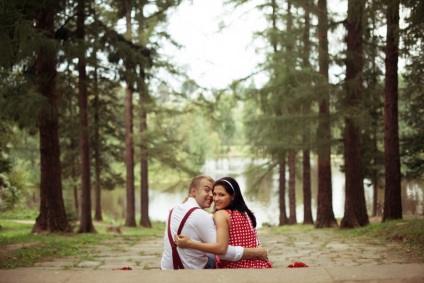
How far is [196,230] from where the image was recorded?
4.00m

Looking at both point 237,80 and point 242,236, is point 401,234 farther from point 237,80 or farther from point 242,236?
point 237,80

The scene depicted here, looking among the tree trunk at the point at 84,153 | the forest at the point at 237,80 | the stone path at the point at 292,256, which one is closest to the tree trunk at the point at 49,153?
the forest at the point at 237,80

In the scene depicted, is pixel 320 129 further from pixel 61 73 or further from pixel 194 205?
pixel 194 205

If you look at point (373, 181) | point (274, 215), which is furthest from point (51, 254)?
point (274, 215)

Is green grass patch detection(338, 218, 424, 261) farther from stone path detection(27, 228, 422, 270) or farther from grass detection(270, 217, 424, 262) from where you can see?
stone path detection(27, 228, 422, 270)

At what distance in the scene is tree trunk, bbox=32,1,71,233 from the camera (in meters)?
11.7

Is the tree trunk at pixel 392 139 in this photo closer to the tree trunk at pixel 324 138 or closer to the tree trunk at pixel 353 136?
the tree trunk at pixel 353 136

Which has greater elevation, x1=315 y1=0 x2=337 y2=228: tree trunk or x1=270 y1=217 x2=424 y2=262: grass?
x1=315 y1=0 x2=337 y2=228: tree trunk

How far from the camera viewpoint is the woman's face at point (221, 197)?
407 centimetres

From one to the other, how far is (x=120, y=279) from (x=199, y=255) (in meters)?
0.72

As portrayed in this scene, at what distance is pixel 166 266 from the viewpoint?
4.28 m

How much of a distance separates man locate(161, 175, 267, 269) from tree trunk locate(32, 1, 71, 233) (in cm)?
805

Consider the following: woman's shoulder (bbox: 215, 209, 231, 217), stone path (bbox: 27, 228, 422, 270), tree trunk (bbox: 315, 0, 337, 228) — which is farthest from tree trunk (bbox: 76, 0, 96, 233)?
woman's shoulder (bbox: 215, 209, 231, 217)

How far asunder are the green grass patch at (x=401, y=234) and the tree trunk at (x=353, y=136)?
1732mm
